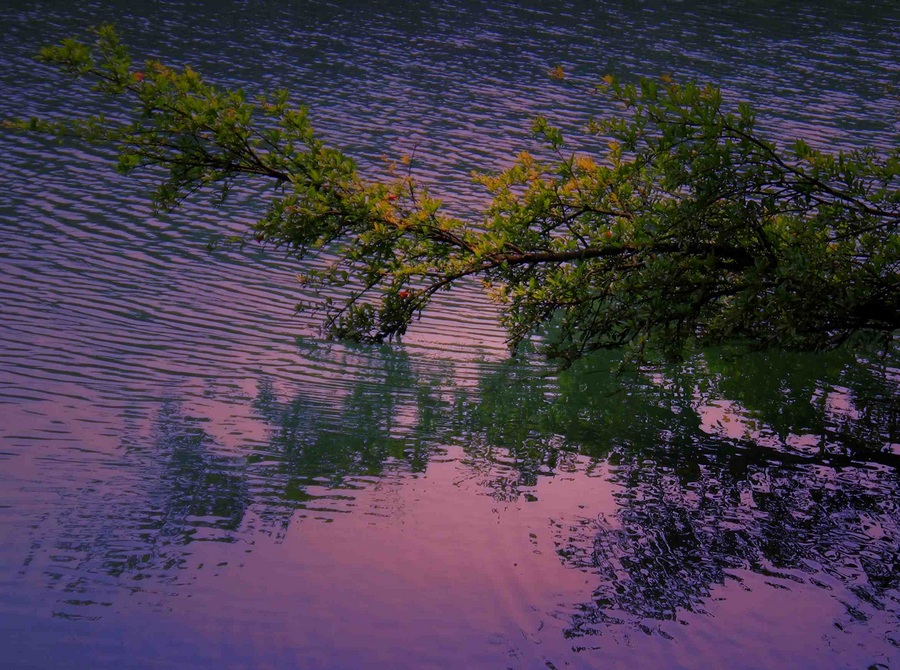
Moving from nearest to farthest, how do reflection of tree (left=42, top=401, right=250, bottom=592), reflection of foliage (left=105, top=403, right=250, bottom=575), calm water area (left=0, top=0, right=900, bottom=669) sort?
calm water area (left=0, top=0, right=900, bottom=669) < reflection of tree (left=42, top=401, right=250, bottom=592) < reflection of foliage (left=105, top=403, right=250, bottom=575)

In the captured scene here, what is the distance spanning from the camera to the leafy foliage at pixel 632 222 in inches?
332

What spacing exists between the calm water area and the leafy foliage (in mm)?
1038

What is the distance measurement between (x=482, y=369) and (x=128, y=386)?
3.57 meters

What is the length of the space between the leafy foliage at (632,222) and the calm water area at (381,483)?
40.9 inches

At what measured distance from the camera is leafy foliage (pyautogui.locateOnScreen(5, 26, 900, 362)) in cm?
844

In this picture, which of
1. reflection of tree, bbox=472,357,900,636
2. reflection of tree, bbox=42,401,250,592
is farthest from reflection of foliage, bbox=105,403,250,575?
reflection of tree, bbox=472,357,900,636

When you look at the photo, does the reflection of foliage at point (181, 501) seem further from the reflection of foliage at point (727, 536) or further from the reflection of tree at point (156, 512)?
the reflection of foliage at point (727, 536)

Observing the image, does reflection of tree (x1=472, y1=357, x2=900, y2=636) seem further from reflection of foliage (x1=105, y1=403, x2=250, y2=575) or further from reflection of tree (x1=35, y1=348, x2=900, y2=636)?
reflection of foliage (x1=105, y1=403, x2=250, y2=575)

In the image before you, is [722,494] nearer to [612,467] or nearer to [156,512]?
[612,467]

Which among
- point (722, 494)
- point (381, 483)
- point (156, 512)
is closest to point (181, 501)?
point (156, 512)

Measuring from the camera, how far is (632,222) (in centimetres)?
953

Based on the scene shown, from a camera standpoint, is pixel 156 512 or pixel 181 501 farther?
pixel 181 501

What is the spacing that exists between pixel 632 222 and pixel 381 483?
10.5ft

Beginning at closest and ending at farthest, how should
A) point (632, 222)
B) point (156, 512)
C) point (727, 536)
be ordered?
point (156, 512), point (727, 536), point (632, 222)
